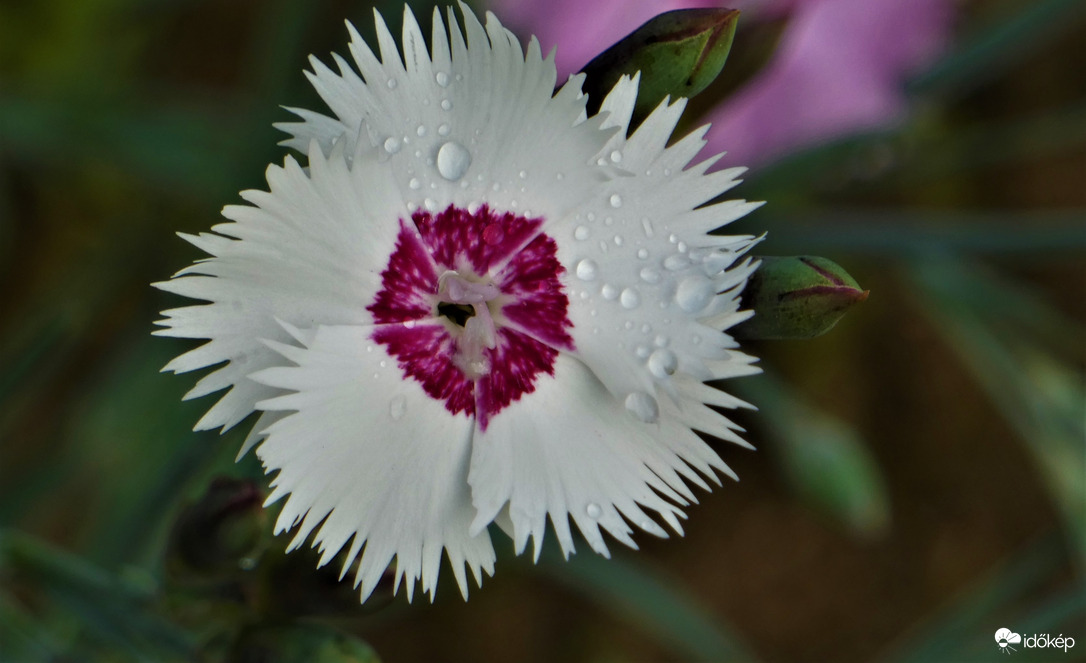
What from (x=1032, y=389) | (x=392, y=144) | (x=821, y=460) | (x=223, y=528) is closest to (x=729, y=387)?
(x=821, y=460)

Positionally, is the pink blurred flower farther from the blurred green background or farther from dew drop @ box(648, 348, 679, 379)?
dew drop @ box(648, 348, 679, 379)

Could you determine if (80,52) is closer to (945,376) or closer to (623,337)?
(623,337)

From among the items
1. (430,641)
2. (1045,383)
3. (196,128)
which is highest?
(196,128)

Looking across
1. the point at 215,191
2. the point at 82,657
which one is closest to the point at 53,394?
the point at 215,191

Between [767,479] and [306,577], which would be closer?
[306,577]

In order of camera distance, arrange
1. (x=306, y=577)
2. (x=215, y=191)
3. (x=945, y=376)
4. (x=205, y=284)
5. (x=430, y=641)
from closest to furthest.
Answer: (x=205, y=284) → (x=306, y=577) → (x=215, y=191) → (x=430, y=641) → (x=945, y=376)

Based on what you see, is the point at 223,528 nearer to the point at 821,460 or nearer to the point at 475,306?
the point at 475,306

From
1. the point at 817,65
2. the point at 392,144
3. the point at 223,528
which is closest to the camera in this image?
the point at 392,144
